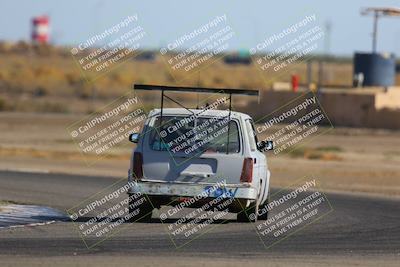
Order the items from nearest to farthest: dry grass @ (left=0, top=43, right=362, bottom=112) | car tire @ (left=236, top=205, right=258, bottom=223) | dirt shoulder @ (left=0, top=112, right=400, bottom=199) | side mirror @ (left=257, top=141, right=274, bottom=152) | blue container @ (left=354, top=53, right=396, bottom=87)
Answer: car tire @ (left=236, top=205, right=258, bottom=223), side mirror @ (left=257, top=141, right=274, bottom=152), dirt shoulder @ (left=0, top=112, right=400, bottom=199), blue container @ (left=354, top=53, right=396, bottom=87), dry grass @ (left=0, top=43, right=362, bottom=112)

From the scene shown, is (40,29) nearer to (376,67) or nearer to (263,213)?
(376,67)

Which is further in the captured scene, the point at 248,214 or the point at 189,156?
the point at 248,214

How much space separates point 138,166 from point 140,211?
0.73 meters

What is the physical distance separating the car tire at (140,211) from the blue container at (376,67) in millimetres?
39733

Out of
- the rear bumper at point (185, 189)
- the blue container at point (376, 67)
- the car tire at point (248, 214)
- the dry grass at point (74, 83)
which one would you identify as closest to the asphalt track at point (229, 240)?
the car tire at point (248, 214)

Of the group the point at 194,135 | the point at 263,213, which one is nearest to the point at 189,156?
the point at 194,135

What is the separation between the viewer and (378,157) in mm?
42031

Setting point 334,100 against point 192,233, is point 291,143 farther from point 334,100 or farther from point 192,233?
point 192,233

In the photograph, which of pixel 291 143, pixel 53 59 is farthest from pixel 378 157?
pixel 53 59

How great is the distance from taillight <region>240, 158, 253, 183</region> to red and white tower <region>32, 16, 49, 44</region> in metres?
131

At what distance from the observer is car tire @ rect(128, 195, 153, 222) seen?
60.0 feet

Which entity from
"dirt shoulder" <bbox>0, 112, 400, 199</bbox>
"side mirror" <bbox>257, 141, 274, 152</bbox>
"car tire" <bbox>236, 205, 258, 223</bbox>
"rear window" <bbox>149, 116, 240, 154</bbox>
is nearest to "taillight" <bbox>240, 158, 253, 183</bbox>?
"rear window" <bbox>149, 116, 240, 154</bbox>

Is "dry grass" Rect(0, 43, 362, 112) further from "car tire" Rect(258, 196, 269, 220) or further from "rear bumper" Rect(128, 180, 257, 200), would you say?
"rear bumper" Rect(128, 180, 257, 200)

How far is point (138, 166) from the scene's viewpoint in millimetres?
18047
